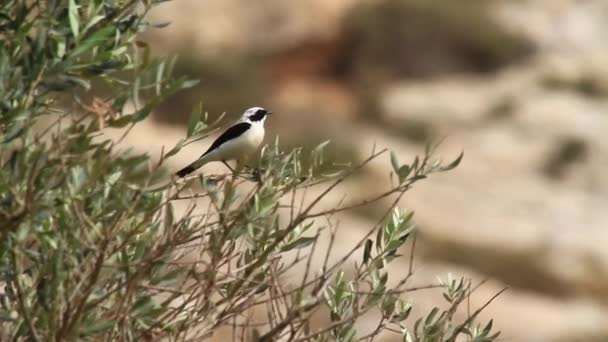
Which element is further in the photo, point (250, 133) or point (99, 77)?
point (250, 133)

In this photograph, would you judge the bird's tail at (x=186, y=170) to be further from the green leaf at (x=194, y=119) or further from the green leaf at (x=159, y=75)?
the green leaf at (x=159, y=75)

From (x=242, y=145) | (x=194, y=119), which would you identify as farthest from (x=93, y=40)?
(x=242, y=145)

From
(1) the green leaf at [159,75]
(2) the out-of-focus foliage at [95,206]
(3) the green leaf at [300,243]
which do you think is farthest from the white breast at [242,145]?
(1) the green leaf at [159,75]

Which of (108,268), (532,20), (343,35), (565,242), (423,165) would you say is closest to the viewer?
(108,268)

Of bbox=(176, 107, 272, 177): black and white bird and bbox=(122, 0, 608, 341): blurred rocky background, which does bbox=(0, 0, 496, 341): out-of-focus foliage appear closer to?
bbox=(176, 107, 272, 177): black and white bird

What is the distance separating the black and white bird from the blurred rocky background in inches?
572

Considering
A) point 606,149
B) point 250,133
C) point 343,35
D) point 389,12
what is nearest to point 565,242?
point 606,149

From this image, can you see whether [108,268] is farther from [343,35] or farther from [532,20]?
[532,20]

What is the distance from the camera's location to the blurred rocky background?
21969 mm

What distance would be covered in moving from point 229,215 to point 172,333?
1.32ft

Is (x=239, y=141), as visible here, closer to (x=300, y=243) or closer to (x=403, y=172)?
(x=300, y=243)

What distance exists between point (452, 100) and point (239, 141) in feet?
82.7

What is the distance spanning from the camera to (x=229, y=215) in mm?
3889

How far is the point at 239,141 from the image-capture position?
5398 mm
